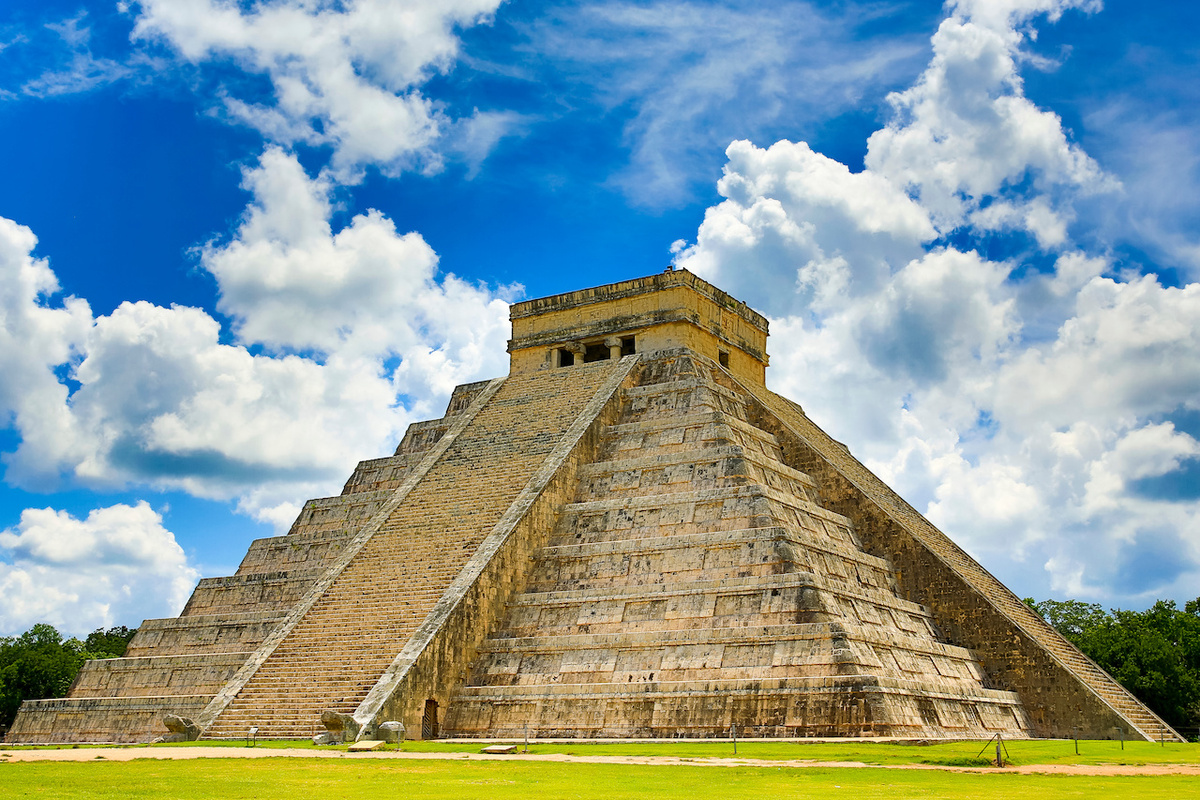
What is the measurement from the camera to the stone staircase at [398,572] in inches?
750

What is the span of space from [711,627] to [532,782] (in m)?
7.47

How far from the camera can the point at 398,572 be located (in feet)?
71.4

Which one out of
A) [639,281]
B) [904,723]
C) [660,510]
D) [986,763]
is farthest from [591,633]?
[639,281]

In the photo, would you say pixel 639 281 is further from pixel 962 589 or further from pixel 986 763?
pixel 986 763

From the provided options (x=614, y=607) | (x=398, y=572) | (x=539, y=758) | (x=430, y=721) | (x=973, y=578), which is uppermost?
(x=973, y=578)

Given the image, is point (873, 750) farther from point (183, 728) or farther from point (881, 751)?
point (183, 728)

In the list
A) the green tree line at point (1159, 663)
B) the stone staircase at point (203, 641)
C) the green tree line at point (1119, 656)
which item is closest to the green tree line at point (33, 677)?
the green tree line at point (1119, 656)

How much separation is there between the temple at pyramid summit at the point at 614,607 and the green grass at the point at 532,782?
427 cm

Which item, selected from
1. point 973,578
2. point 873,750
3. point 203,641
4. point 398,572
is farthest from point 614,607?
point 203,641

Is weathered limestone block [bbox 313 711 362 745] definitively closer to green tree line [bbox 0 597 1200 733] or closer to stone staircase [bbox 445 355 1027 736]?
stone staircase [bbox 445 355 1027 736]

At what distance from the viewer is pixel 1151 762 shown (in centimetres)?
1384

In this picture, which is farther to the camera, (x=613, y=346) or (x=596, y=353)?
(x=596, y=353)

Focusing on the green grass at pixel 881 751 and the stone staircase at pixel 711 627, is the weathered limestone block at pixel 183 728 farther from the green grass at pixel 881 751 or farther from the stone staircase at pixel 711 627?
the stone staircase at pixel 711 627

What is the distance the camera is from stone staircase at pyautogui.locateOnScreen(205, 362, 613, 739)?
19.1 meters
